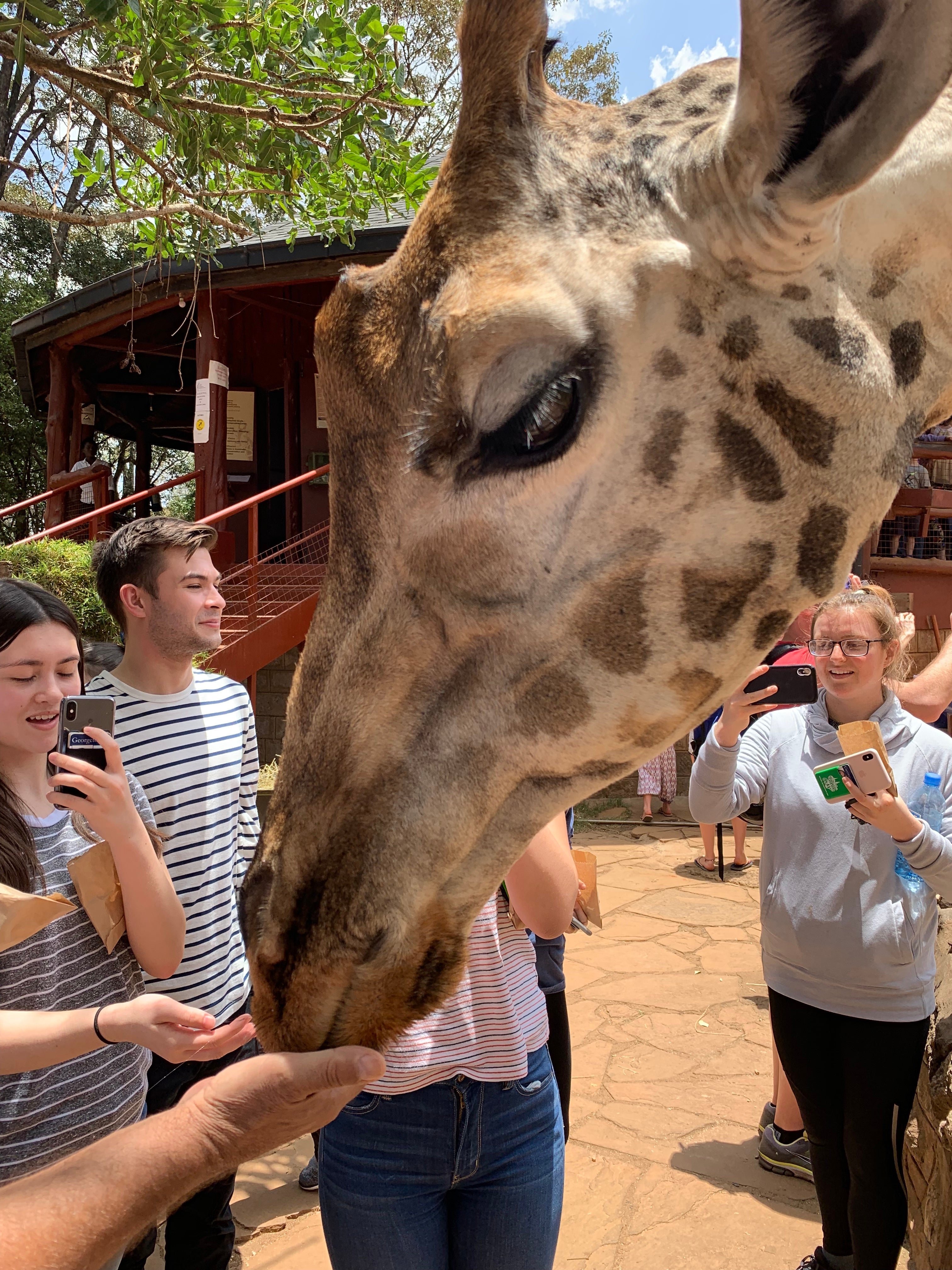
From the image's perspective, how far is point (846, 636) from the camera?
348cm

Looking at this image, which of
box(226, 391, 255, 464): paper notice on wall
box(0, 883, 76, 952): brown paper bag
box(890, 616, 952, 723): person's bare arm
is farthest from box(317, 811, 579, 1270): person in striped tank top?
box(226, 391, 255, 464): paper notice on wall

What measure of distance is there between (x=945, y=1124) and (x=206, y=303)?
477 inches

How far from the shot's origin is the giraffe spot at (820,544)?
1216 millimetres

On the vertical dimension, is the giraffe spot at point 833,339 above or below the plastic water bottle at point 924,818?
above

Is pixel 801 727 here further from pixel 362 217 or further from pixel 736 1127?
pixel 362 217

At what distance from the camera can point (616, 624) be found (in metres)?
1.21

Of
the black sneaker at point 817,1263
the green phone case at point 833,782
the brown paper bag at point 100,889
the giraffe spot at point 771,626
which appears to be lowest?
the black sneaker at point 817,1263

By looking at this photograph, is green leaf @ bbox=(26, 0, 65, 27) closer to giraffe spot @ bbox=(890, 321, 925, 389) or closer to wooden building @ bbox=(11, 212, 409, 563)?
giraffe spot @ bbox=(890, 321, 925, 389)

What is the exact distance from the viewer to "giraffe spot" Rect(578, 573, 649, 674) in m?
1.20

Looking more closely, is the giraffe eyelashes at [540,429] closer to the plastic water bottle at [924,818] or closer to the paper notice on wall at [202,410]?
the plastic water bottle at [924,818]

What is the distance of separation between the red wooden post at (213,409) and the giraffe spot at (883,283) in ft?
37.3

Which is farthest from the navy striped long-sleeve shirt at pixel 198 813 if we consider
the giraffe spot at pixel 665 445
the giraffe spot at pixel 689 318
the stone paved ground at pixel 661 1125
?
the giraffe spot at pixel 689 318

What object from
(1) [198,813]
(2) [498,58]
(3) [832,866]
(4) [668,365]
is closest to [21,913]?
(1) [198,813]

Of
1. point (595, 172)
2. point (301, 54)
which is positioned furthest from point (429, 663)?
point (301, 54)
